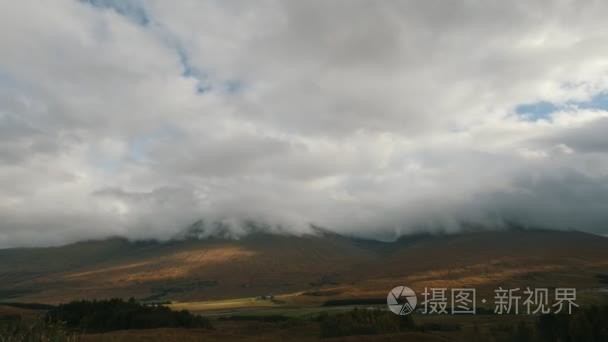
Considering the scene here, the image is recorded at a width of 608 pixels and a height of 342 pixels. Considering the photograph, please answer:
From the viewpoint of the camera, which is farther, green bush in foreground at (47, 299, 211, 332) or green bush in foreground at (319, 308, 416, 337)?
green bush in foreground at (47, 299, 211, 332)

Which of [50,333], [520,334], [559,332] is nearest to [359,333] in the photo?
[520,334]

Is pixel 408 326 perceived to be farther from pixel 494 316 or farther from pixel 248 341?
pixel 494 316

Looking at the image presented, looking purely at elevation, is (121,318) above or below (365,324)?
below

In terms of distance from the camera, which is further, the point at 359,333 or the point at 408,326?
the point at 408,326

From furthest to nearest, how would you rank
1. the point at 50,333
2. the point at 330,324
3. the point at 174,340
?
the point at 330,324 → the point at 174,340 → the point at 50,333

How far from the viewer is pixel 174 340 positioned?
54.8 m

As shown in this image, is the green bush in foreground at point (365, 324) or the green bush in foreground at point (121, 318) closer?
the green bush in foreground at point (365, 324)

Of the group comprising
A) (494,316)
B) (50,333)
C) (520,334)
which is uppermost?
(50,333)

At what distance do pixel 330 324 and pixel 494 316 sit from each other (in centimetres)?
6469

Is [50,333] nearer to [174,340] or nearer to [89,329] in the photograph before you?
[174,340]

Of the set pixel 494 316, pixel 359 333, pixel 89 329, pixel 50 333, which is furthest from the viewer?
pixel 494 316

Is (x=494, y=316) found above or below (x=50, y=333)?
below

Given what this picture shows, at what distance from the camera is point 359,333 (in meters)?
65.8

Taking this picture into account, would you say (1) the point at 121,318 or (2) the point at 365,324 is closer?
(2) the point at 365,324
